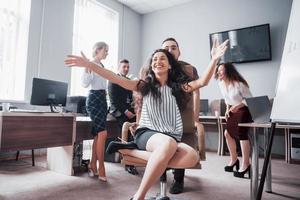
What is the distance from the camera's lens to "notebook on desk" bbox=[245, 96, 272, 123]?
1893 millimetres

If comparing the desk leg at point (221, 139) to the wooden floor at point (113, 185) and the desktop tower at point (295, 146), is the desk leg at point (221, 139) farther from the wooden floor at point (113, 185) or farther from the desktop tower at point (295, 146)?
the wooden floor at point (113, 185)

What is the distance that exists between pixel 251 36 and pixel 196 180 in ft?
10.6

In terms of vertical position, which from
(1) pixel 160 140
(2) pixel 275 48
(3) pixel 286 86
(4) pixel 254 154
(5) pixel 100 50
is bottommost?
(4) pixel 254 154

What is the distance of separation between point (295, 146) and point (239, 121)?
170 cm

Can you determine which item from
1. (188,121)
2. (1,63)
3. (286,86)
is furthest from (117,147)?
(1,63)

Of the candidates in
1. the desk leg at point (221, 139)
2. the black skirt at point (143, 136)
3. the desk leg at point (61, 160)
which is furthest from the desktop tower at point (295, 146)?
the desk leg at point (61, 160)

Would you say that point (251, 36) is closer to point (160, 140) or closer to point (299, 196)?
point (299, 196)

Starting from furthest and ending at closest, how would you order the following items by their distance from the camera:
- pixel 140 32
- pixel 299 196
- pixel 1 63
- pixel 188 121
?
pixel 140 32, pixel 1 63, pixel 299 196, pixel 188 121

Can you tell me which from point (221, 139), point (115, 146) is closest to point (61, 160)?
point (115, 146)

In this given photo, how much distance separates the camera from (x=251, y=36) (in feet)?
14.8

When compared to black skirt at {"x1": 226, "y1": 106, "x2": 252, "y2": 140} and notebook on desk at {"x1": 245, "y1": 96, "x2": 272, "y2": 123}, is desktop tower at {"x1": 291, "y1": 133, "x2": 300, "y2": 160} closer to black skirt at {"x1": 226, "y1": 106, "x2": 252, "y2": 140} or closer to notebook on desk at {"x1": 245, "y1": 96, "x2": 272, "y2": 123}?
black skirt at {"x1": 226, "y1": 106, "x2": 252, "y2": 140}

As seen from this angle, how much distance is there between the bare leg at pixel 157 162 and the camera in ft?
4.22

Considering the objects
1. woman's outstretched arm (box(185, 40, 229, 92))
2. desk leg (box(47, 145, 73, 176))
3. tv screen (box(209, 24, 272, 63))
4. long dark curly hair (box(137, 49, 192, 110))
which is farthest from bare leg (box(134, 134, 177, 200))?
tv screen (box(209, 24, 272, 63))

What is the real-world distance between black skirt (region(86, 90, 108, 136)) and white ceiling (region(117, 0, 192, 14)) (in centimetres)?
368
